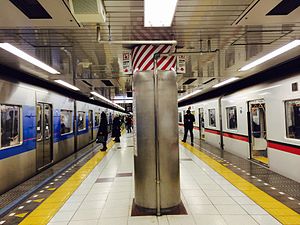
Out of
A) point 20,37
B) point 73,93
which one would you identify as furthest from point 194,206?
point 73,93

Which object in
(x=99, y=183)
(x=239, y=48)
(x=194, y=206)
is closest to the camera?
(x=194, y=206)

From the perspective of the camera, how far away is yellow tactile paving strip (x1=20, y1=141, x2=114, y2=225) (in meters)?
3.43

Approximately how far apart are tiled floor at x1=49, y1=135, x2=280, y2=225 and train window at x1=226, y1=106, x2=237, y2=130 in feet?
11.0

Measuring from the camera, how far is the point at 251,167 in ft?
21.0

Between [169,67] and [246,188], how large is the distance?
2803mm

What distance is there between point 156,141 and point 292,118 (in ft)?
11.0

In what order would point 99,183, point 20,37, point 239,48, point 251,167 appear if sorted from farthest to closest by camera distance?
point 251,167 < point 99,183 < point 239,48 < point 20,37

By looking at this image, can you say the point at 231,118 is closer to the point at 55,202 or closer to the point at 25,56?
the point at 55,202

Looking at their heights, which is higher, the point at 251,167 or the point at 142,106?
the point at 142,106

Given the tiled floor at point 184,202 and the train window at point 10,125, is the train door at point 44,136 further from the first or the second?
the tiled floor at point 184,202

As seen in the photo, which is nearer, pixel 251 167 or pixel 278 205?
pixel 278 205

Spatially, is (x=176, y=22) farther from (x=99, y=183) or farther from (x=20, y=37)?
(x=99, y=183)

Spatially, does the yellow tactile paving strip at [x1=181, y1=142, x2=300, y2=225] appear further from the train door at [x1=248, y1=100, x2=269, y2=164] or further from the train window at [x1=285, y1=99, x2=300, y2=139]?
the train door at [x1=248, y1=100, x2=269, y2=164]

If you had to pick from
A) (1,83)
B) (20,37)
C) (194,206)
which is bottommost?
(194,206)
